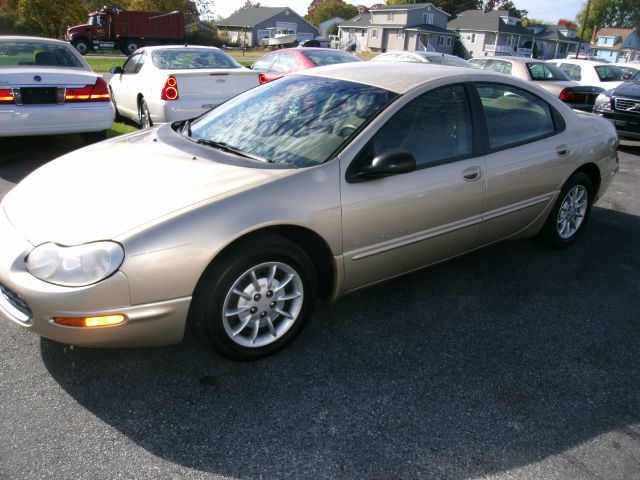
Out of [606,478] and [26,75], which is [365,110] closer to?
[606,478]

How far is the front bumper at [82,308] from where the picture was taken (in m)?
2.41

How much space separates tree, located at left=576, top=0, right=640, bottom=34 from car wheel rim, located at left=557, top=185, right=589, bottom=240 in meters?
115

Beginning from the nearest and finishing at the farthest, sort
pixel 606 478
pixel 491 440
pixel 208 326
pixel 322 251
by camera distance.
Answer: pixel 606 478
pixel 491 440
pixel 208 326
pixel 322 251

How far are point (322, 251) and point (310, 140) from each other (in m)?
0.68

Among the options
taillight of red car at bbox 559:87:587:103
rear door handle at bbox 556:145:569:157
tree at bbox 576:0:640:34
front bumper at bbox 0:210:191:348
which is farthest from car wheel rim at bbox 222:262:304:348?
tree at bbox 576:0:640:34

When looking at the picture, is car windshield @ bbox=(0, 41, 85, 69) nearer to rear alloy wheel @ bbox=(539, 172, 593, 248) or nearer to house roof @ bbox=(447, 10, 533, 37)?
rear alloy wheel @ bbox=(539, 172, 593, 248)

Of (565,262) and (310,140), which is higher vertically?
(310,140)

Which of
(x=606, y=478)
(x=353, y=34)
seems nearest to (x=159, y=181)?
(x=606, y=478)

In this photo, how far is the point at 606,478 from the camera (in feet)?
7.52

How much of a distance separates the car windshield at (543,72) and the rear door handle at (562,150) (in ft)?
24.8

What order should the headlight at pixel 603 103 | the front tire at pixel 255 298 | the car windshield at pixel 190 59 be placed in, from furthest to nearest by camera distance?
the headlight at pixel 603 103 → the car windshield at pixel 190 59 → the front tire at pixel 255 298

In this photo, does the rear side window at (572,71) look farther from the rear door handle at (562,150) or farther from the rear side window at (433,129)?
the rear side window at (433,129)

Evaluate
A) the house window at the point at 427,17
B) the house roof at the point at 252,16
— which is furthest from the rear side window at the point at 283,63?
the house roof at the point at 252,16

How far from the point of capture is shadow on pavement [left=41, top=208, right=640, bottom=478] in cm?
237
